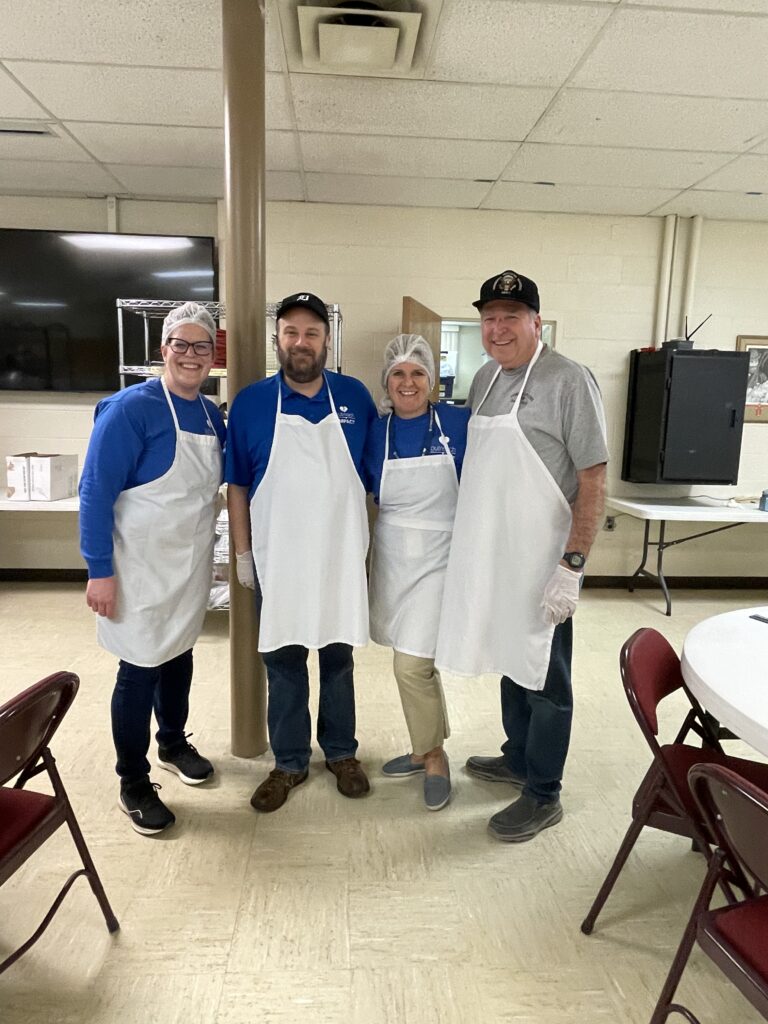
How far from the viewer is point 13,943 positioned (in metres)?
1.61

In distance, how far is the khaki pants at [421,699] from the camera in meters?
2.14

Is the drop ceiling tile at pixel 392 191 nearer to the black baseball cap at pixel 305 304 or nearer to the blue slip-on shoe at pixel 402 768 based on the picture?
the black baseball cap at pixel 305 304

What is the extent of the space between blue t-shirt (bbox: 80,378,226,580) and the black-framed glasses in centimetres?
12

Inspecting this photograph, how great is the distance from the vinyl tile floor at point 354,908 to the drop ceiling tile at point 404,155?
283 cm

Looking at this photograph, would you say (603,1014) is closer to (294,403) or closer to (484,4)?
(294,403)

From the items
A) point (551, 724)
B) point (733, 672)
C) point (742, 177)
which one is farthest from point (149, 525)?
point (742, 177)

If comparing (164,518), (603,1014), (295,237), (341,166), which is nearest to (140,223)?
(295,237)

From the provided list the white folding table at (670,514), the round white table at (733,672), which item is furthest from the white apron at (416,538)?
the white folding table at (670,514)

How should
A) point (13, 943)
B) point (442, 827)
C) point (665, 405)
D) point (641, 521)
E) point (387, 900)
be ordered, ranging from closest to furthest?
point (13, 943), point (387, 900), point (442, 827), point (665, 405), point (641, 521)

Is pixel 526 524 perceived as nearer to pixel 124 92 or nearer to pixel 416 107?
pixel 416 107

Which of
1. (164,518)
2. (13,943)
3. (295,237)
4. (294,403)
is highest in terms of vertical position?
(295,237)

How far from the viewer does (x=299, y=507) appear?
80.4 inches

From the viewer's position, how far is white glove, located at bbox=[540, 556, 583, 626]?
187 cm

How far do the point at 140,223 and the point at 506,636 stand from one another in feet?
12.6
